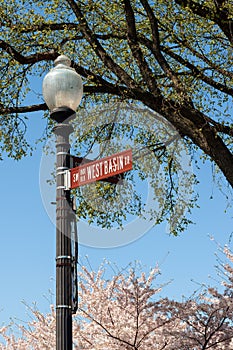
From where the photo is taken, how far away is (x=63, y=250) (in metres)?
5.59

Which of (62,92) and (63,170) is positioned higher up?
(62,92)

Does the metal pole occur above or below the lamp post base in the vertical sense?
below

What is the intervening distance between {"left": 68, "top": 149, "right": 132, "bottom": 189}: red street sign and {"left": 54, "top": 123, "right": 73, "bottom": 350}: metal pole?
0.15 metres

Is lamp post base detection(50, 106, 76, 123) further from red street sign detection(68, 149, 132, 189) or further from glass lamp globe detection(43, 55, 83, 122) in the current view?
red street sign detection(68, 149, 132, 189)

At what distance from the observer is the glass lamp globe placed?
582cm

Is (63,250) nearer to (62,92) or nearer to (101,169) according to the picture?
(101,169)

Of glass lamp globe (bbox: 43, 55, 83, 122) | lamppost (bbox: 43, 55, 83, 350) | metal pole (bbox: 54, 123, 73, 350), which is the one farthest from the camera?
glass lamp globe (bbox: 43, 55, 83, 122)

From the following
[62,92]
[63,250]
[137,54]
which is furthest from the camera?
[137,54]

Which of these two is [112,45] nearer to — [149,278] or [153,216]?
[153,216]

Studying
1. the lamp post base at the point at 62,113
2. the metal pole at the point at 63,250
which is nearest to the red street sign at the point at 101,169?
the metal pole at the point at 63,250

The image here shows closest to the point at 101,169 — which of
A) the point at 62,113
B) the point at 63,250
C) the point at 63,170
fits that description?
the point at 63,170

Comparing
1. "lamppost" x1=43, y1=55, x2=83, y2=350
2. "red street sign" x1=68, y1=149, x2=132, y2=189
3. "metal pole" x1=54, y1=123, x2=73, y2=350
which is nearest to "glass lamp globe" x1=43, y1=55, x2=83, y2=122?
"lamppost" x1=43, y1=55, x2=83, y2=350

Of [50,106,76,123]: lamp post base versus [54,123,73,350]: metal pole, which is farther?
[50,106,76,123]: lamp post base

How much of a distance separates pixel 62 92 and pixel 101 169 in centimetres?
87
